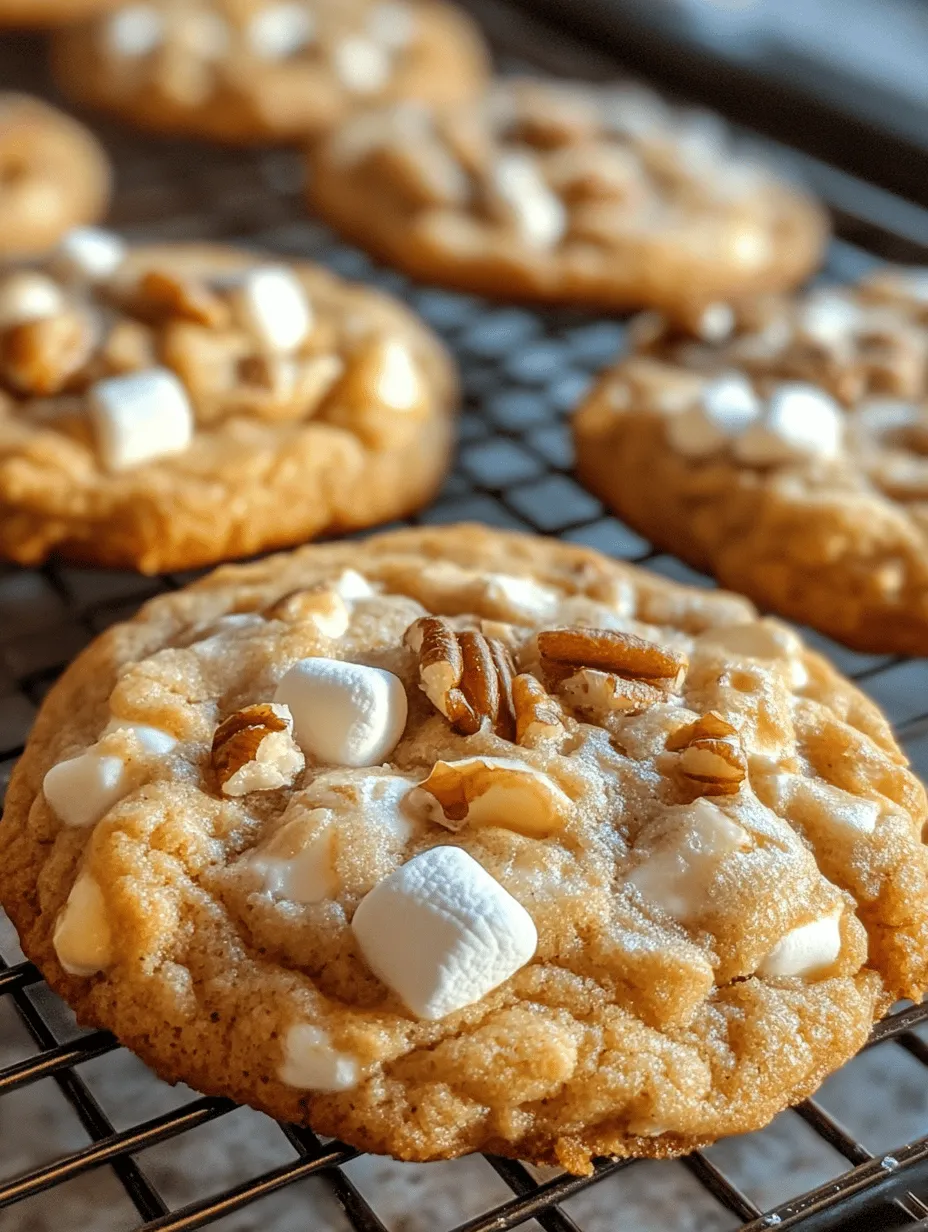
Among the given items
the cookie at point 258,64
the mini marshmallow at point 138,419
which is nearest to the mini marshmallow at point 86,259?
the mini marshmallow at point 138,419

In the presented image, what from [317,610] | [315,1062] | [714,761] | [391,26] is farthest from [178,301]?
[391,26]

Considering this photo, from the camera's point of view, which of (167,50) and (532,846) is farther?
(167,50)

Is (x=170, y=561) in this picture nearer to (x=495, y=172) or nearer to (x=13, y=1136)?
(x=13, y=1136)

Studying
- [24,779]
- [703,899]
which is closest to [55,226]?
[24,779]

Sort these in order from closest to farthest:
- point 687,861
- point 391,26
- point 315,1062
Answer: point 315,1062 → point 687,861 → point 391,26

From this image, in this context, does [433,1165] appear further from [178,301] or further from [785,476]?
[178,301]

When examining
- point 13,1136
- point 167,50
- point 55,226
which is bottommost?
point 13,1136

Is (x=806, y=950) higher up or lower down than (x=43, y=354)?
higher up

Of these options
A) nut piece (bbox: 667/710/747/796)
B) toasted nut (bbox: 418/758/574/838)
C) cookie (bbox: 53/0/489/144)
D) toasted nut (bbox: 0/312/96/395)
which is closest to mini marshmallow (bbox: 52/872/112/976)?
toasted nut (bbox: 418/758/574/838)
